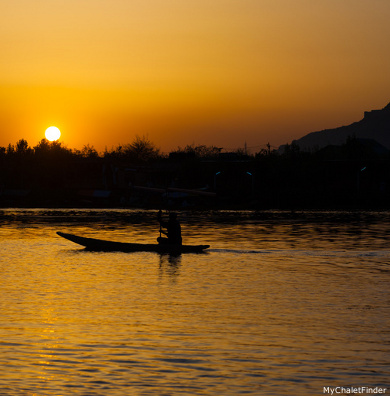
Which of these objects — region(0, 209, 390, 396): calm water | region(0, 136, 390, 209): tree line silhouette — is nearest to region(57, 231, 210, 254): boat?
region(0, 209, 390, 396): calm water

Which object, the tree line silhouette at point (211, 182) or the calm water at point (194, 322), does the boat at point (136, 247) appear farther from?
the tree line silhouette at point (211, 182)

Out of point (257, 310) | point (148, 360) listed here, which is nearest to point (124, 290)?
point (257, 310)

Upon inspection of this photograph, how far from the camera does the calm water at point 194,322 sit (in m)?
12.7

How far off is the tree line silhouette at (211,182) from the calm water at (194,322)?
60.6m

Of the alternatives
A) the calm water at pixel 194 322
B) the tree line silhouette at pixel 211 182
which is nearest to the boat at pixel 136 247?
the calm water at pixel 194 322

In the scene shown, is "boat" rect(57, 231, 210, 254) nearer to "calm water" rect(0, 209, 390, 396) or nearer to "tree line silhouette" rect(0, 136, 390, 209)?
"calm water" rect(0, 209, 390, 396)

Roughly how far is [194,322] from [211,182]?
86486 millimetres

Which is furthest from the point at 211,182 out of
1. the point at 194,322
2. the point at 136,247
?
the point at 194,322

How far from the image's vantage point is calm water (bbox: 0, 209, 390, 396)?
1266cm

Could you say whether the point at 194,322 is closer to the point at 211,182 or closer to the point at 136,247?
the point at 136,247

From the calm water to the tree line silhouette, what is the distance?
60612 millimetres

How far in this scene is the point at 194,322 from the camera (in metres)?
18.0

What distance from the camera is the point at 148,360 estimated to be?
14.0m

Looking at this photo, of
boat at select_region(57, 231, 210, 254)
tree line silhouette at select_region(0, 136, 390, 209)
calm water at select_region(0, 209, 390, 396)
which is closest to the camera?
calm water at select_region(0, 209, 390, 396)
